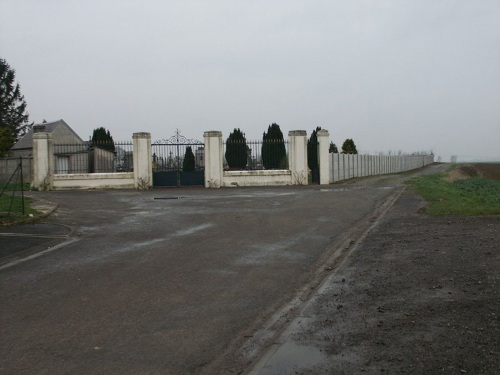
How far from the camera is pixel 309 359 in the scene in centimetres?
464

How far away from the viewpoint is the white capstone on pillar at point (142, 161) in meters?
27.6

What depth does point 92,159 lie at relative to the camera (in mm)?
30594

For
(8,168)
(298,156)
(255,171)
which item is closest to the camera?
(255,171)

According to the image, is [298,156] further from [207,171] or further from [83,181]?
[83,181]

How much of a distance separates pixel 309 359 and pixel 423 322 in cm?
142

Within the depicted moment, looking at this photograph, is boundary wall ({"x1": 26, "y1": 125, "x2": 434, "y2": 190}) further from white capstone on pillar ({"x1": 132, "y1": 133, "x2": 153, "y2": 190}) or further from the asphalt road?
the asphalt road

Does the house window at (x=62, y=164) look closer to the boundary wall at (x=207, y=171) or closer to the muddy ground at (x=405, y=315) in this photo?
the boundary wall at (x=207, y=171)

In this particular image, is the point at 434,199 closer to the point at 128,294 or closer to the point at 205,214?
the point at 205,214

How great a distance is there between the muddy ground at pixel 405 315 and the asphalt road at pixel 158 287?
20.1 inches

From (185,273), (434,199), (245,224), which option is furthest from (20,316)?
(434,199)

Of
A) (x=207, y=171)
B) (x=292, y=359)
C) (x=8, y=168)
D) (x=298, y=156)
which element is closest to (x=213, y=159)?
(x=207, y=171)

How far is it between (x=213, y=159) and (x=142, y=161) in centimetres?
379

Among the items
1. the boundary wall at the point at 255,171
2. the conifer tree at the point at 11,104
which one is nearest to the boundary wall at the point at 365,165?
the boundary wall at the point at 255,171

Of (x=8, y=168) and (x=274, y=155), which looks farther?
(x=8, y=168)
